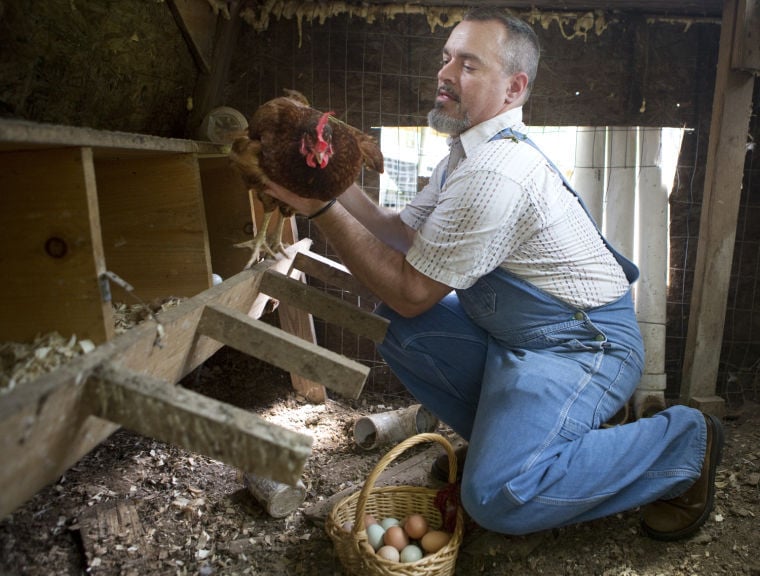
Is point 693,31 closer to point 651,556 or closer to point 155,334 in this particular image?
point 651,556

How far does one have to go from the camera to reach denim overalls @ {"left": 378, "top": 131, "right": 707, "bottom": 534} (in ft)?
4.84

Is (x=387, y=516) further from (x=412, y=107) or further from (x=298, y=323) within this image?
(x=412, y=107)

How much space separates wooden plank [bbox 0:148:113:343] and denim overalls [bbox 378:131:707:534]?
37.1 inches

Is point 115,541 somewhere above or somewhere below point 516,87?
below

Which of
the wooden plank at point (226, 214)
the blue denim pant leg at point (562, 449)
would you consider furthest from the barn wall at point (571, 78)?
the blue denim pant leg at point (562, 449)

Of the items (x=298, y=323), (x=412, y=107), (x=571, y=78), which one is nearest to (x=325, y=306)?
(x=298, y=323)

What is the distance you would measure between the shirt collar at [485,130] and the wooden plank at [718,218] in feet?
3.60

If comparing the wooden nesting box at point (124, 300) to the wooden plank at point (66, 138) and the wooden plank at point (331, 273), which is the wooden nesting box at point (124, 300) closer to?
the wooden plank at point (66, 138)

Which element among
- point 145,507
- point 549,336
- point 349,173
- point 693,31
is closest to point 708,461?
point 549,336

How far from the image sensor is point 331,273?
2.01 m

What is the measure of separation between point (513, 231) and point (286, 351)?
0.69 metres

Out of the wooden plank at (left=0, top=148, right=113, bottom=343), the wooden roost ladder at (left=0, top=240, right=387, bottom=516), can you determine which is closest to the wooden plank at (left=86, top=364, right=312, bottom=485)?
the wooden roost ladder at (left=0, top=240, right=387, bottom=516)

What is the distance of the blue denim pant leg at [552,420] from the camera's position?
4.83 ft

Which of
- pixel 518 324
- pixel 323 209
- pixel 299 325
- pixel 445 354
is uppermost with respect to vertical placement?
pixel 323 209
